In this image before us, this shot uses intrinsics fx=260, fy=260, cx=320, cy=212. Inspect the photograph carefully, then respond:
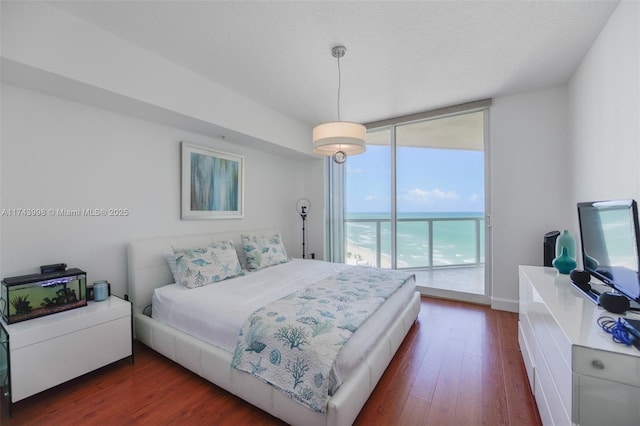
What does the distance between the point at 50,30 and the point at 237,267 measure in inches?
92.0

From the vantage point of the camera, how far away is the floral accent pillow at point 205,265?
2457 millimetres

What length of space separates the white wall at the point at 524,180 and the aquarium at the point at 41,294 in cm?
436

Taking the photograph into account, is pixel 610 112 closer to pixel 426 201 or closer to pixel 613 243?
pixel 613 243

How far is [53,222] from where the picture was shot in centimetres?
211

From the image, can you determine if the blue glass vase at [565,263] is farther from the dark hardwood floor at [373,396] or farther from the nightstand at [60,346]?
the nightstand at [60,346]

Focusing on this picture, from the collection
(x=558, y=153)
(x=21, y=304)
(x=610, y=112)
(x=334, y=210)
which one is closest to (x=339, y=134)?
(x=610, y=112)

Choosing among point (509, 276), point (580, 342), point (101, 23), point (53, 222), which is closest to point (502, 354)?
point (509, 276)

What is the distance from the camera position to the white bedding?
1.66 meters

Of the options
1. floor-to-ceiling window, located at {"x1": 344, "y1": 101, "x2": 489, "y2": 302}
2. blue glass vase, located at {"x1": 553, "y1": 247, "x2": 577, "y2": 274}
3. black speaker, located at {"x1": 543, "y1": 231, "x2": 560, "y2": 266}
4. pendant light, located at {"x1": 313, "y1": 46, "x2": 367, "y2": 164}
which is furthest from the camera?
floor-to-ceiling window, located at {"x1": 344, "y1": 101, "x2": 489, "y2": 302}

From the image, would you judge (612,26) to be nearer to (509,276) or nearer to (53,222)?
(509,276)

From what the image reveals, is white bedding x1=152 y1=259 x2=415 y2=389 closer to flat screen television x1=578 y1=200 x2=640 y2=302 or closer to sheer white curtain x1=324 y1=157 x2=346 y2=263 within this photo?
flat screen television x1=578 y1=200 x2=640 y2=302

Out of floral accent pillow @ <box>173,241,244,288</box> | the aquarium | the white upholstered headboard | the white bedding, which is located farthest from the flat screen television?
the aquarium

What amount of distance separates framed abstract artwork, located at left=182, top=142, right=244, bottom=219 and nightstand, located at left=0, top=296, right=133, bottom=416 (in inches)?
50.1

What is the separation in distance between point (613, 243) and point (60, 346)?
3.56 meters
